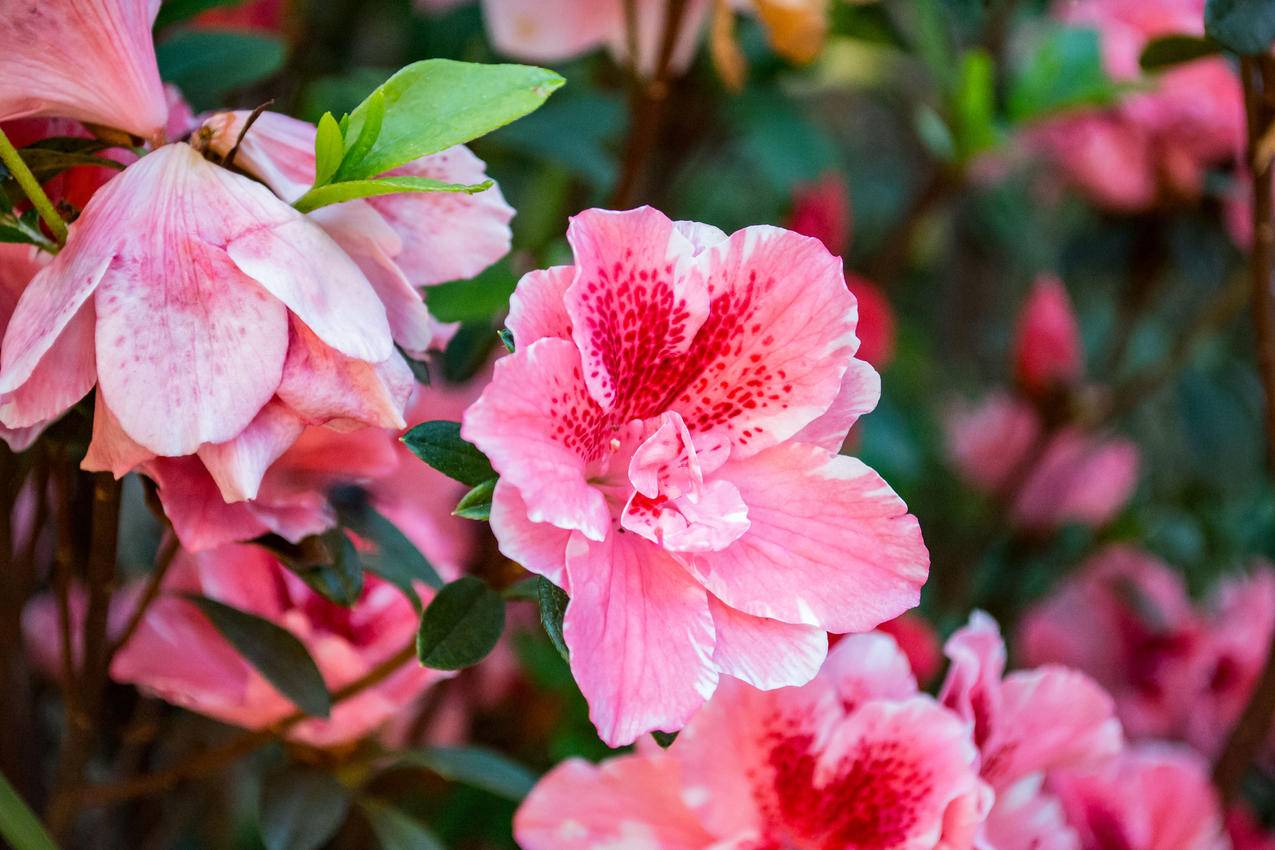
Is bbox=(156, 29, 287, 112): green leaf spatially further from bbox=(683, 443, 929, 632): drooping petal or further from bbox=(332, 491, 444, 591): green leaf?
bbox=(683, 443, 929, 632): drooping petal

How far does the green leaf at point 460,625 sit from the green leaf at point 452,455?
1.8 inches

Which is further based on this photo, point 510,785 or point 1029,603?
point 1029,603

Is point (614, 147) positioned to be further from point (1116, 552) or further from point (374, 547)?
point (374, 547)

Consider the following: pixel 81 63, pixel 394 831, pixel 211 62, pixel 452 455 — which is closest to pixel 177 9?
pixel 211 62

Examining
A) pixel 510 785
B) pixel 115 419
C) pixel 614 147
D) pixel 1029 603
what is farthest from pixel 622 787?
pixel 614 147

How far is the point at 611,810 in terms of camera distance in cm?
49

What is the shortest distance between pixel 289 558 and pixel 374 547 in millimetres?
75

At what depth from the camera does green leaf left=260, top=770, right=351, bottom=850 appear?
0.51m

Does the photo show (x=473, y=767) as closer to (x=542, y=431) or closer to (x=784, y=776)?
(x=784, y=776)

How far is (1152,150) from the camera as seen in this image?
3.28 ft

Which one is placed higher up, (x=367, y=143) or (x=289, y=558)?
(x=367, y=143)

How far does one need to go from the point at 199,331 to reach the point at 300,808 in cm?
26

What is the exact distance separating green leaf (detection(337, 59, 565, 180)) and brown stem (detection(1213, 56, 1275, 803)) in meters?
0.33

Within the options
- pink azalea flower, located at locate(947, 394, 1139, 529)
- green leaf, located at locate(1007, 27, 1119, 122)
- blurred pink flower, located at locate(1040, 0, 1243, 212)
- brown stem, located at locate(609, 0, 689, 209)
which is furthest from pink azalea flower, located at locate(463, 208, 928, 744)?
pink azalea flower, located at locate(947, 394, 1139, 529)
